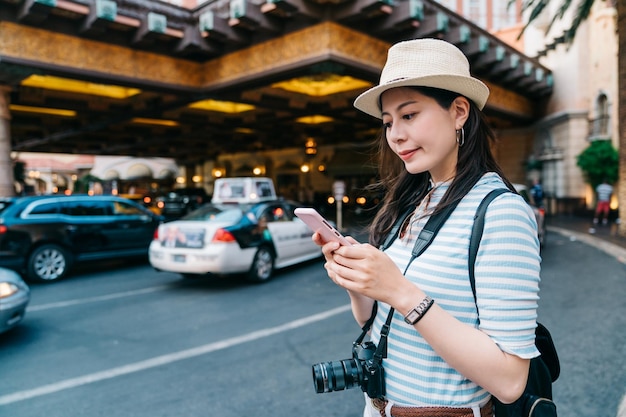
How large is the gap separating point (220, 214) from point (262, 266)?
1.25 m

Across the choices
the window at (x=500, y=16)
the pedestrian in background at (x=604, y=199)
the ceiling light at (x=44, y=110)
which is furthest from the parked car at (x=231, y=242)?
the window at (x=500, y=16)

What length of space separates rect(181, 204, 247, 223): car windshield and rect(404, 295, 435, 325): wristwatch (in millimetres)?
Result: 6738

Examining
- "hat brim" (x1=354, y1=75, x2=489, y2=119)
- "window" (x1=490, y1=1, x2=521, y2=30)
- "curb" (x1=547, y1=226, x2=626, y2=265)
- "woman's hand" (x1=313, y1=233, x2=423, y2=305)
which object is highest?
"window" (x1=490, y1=1, x2=521, y2=30)

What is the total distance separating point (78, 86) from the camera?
44.8 feet

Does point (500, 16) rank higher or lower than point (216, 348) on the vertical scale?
higher

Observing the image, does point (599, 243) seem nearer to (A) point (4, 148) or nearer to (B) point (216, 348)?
(B) point (216, 348)

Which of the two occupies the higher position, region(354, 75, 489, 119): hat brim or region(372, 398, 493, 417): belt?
region(354, 75, 489, 119): hat brim

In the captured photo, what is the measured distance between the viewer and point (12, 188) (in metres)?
10.7

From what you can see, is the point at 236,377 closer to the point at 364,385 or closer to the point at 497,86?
the point at 364,385

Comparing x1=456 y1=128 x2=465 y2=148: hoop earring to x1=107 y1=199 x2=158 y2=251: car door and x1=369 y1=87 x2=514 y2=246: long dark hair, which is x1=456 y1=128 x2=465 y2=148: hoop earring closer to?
x1=369 y1=87 x2=514 y2=246: long dark hair

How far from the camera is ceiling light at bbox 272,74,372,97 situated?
13562 mm

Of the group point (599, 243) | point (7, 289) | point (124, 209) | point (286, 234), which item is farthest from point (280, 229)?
point (599, 243)

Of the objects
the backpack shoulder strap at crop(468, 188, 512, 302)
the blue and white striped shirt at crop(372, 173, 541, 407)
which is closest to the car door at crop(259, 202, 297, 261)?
the blue and white striped shirt at crop(372, 173, 541, 407)

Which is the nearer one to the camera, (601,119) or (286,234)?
(286,234)
